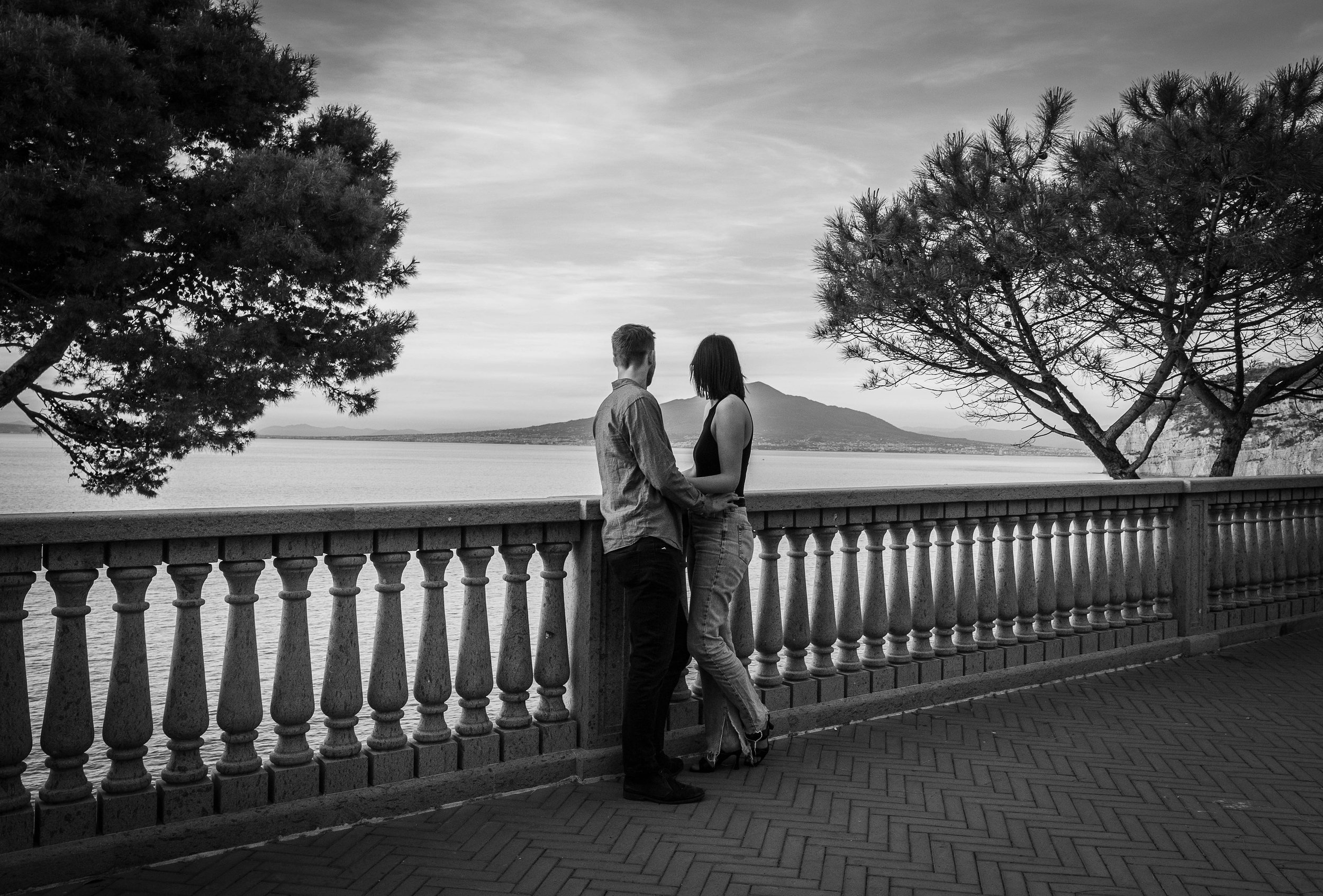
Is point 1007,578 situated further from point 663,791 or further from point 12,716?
point 12,716

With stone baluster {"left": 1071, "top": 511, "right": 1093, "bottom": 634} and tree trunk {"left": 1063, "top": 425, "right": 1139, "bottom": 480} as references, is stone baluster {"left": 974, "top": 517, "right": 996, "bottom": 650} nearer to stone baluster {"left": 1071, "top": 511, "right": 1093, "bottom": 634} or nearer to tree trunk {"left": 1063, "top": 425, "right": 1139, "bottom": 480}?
stone baluster {"left": 1071, "top": 511, "right": 1093, "bottom": 634}

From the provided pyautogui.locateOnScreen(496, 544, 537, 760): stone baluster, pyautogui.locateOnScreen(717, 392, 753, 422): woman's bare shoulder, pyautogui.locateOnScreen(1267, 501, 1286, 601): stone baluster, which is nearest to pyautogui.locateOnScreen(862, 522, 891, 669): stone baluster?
pyautogui.locateOnScreen(717, 392, 753, 422): woman's bare shoulder

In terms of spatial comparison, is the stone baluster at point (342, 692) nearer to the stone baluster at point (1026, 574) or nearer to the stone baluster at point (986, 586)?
the stone baluster at point (986, 586)

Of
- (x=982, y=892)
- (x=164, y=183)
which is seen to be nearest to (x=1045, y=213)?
(x=982, y=892)

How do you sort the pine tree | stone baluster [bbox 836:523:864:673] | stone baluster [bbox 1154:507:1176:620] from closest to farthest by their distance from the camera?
1. stone baluster [bbox 836:523:864:673]
2. stone baluster [bbox 1154:507:1176:620]
3. the pine tree

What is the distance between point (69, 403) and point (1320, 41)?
2257 centimetres

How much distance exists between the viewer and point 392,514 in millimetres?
4020

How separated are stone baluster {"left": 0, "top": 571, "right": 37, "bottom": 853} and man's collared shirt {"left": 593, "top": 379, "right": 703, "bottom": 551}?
213 centimetres

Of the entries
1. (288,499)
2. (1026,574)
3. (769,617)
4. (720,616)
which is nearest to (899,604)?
(769,617)

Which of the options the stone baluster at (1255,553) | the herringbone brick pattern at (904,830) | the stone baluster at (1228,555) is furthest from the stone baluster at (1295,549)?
the herringbone brick pattern at (904,830)

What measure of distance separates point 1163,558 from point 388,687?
582cm

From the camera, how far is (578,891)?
3383 millimetres

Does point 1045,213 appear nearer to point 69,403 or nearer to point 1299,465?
point 69,403

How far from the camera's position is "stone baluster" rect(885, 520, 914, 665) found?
571 centimetres
